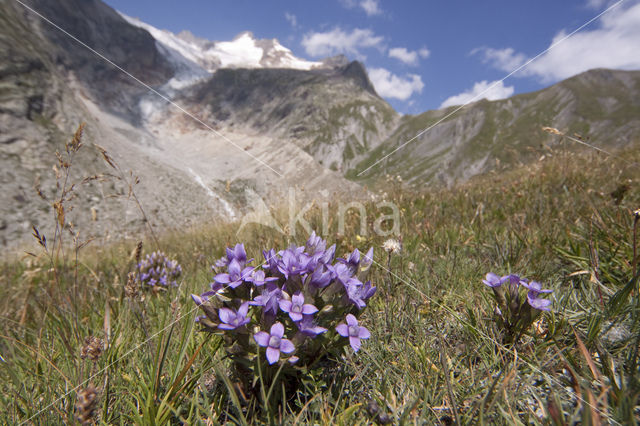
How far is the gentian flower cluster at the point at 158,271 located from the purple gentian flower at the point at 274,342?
3.03 meters

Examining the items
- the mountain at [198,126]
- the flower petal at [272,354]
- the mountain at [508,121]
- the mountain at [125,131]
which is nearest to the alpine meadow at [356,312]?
the flower petal at [272,354]

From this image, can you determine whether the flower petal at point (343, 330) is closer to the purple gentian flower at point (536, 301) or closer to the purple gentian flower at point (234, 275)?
the purple gentian flower at point (234, 275)

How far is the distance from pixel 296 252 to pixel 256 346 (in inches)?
21.3

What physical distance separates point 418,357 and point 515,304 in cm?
69

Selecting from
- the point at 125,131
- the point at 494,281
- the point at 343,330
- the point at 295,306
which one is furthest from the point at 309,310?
the point at 125,131

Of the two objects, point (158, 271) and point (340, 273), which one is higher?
point (340, 273)

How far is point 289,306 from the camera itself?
144 centimetres

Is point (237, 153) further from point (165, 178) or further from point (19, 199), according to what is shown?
point (19, 199)

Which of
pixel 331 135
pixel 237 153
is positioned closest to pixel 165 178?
pixel 237 153

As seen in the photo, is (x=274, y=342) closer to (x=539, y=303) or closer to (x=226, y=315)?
(x=226, y=315)

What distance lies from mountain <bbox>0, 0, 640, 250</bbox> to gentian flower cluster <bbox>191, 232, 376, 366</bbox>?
5.39 ft

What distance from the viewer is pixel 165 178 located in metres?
31.9

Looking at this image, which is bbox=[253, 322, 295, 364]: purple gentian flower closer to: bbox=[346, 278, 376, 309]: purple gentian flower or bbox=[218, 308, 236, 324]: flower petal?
bbox=[218, 308, 236, 324]: flower petal

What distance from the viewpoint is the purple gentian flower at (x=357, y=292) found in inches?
61.7
